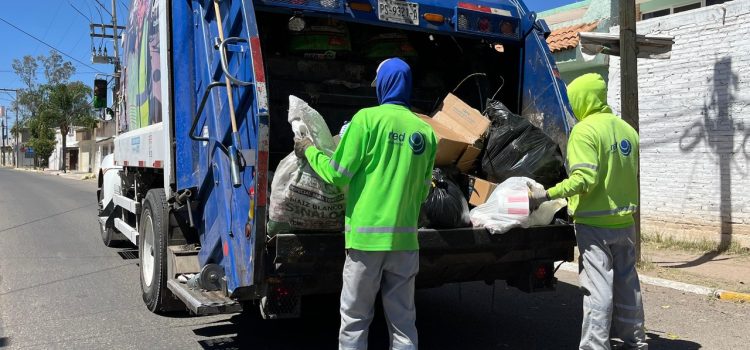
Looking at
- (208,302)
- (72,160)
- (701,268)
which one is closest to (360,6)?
(208,302)

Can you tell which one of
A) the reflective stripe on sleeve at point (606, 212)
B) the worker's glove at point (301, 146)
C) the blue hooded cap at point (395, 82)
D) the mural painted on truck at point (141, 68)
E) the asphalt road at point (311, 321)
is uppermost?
the mural painted on truck at point (141, 68)

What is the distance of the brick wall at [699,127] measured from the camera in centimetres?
849

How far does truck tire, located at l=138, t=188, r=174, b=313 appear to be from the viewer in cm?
482

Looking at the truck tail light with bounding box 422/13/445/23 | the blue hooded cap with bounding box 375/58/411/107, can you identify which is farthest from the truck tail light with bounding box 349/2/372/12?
the blue hooded cap with bounding box 375/58/411/107

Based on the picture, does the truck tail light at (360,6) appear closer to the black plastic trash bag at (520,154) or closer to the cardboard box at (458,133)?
the cardboard box at (458,133)

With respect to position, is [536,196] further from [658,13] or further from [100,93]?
[658,13]

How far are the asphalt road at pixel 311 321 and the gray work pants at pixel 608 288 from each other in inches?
28.5

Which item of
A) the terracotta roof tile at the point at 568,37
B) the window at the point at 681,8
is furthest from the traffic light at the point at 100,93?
the window at the point at 681,8

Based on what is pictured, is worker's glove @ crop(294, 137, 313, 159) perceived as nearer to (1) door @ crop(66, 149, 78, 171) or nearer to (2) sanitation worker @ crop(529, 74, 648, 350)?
(2) sanitation worker @ crop(529, 74, 648, 350)

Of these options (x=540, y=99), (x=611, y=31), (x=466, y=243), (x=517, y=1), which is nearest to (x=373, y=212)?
(x=466, y=243)

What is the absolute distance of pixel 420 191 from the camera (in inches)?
133

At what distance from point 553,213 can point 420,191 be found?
1.25 m

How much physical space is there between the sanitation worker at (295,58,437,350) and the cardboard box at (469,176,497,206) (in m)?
0.94

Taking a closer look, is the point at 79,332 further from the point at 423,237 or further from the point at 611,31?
the point at 611,31
